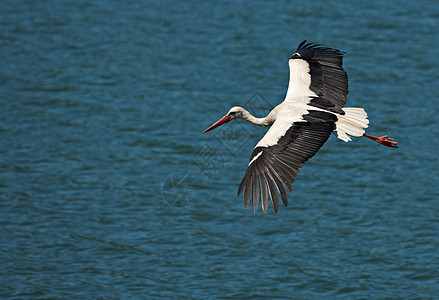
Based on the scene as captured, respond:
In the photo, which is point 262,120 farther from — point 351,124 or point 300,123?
point 351,124

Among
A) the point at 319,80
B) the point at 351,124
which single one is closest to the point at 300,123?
the point at 351,124

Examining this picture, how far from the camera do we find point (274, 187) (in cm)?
1091

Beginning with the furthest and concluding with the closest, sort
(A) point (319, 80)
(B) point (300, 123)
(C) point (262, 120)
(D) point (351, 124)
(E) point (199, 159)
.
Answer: (E) point (199, 159)
(A) point (319, 80)
(C) point (262, 120)
(D) point (351, 124)
(B) point (300, 123)

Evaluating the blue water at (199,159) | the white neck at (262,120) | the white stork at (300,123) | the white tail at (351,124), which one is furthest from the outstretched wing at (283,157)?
the blue water at (199,159)

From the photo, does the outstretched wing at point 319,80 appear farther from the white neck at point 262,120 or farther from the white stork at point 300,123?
the white neck at point 262,120

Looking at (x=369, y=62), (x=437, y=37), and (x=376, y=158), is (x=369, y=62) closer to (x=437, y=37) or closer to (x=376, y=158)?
(x=437, y=37)

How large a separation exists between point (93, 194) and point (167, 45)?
876 cm

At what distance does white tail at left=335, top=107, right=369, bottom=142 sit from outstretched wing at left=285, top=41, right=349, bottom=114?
169 mm

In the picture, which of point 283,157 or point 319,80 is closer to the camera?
point 283,157

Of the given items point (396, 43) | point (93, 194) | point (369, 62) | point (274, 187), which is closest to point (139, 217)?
point (93, 194)

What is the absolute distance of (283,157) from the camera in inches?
451

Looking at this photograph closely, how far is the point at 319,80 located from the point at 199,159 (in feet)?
27.6

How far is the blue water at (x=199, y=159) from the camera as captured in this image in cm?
1697

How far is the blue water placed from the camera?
17.0 metres
